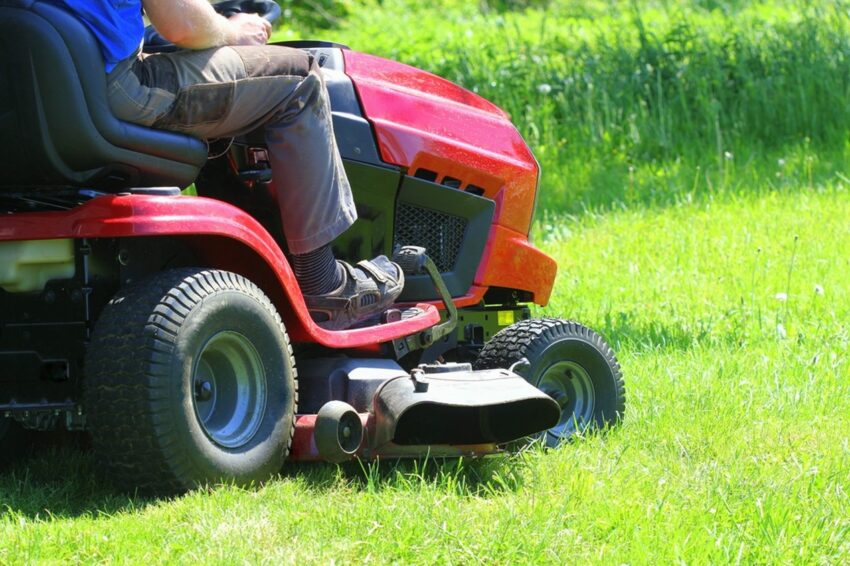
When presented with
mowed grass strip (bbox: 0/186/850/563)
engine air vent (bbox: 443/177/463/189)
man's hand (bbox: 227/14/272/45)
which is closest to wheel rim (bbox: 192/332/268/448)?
mowed grass strip (bbox: 0/186/850/563)

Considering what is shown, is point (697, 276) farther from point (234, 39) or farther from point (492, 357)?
point (234, 39)

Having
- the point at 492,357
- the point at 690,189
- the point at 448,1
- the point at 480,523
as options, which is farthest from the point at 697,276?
the point at 448,1

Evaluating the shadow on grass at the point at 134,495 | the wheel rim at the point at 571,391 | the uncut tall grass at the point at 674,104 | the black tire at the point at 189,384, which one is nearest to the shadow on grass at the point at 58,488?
the shadow on grass at the point at 134,495

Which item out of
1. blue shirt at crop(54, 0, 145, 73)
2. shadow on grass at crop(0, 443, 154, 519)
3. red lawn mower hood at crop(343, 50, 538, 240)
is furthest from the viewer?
red lawn mower hood at crop(343, 50, 538, 240)

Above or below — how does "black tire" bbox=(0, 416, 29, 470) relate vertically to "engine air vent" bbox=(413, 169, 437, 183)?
below

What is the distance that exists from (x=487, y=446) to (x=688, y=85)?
5971 mm

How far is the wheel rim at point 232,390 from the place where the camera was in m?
3.54

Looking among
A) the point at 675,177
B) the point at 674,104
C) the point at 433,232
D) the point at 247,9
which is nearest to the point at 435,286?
the point at 433,232

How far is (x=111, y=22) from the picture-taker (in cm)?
327

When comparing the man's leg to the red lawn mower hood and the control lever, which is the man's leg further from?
the red lawn mower hood

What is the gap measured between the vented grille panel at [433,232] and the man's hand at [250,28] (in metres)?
0.73

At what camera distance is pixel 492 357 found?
4.26 metres

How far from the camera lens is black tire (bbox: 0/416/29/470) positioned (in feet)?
13.1

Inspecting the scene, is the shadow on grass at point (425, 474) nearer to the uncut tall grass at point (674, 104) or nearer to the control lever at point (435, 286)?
the control lever at point (435, 286)
